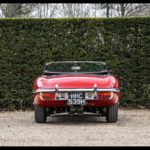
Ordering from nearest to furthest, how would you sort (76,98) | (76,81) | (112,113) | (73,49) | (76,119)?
1. (76,98)
2. (76,81)
3. (112,113)
4. (76,119)
5. (73,49)

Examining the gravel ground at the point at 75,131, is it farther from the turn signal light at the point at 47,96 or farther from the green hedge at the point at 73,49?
the green hedge at the point at 73,49

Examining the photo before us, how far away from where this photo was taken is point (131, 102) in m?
13.7

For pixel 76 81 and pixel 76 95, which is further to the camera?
pixel 76 81

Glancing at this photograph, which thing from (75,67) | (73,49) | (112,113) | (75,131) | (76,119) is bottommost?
(76,119)

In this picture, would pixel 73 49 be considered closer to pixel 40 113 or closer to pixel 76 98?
pixel 40 113

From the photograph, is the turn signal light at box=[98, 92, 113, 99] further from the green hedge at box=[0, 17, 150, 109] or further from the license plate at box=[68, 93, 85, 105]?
the green hedge at box=[0, 17, 150, 109]

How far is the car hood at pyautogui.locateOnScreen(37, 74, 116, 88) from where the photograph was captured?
942 centimetres

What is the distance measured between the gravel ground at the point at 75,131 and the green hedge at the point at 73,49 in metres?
1.55

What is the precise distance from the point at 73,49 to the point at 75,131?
17.7ft

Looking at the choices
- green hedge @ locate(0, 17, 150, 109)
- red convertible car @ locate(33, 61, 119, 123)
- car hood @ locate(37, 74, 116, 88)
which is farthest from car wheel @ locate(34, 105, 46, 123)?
green hedge @ locate(0, 17, 150, 109)

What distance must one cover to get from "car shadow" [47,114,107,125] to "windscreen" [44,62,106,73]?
3.74ft

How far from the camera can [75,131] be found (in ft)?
27.8

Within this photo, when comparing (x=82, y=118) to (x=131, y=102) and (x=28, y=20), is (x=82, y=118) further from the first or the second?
(x=28, y=20)

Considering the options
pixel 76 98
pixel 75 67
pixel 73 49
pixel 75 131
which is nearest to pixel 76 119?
pixel 75 67
